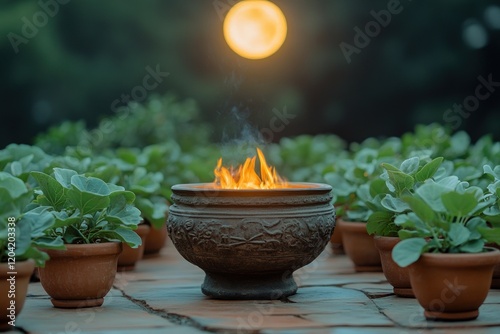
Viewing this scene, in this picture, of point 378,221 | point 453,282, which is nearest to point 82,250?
point 378,221

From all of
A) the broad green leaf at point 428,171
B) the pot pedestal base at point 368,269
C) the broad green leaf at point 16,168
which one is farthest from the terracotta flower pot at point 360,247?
the broad green leaf at point 16,168

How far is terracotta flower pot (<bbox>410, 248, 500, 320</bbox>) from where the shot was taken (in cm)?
326

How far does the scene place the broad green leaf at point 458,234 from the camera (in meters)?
3.28

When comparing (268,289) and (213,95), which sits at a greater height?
(213,95)

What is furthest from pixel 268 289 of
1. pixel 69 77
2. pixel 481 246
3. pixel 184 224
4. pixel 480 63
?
pixel 69 77

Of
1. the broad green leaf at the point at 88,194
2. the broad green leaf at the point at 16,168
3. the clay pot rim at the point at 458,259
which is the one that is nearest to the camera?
the clay pot rim at the point at 458,259

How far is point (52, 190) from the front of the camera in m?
3.66

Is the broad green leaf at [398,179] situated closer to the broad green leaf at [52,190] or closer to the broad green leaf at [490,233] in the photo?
the broad green leaf at [490,233]

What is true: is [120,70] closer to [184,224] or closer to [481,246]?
[184,224]

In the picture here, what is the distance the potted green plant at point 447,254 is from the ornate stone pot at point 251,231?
53 centimetres

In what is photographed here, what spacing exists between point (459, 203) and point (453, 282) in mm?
300

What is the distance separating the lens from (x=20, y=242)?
3178 millimetres

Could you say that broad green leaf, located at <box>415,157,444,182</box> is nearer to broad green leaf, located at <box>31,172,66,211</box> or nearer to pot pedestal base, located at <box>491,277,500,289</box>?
pot pedestal base, located at <box>491,277,500,289</box>

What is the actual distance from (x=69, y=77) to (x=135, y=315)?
352 inches
